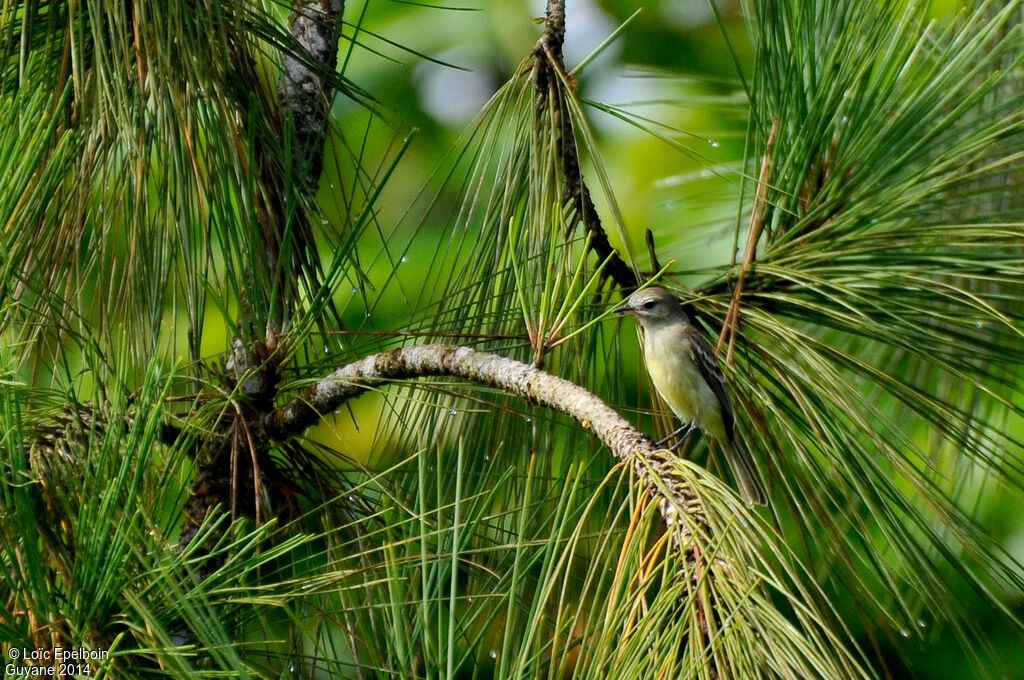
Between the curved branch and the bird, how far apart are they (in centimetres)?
74

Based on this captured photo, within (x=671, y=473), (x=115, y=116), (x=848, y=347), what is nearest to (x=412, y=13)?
(x=848, y=347)

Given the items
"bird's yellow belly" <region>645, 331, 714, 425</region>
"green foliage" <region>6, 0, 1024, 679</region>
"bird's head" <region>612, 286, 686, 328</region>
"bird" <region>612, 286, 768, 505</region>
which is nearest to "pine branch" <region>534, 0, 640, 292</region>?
"green foliage" <region>6, 0, 1024, 679</region>

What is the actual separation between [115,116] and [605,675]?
0.85 meters

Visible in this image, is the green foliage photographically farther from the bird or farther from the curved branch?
the bird

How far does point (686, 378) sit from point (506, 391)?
3.89 feet

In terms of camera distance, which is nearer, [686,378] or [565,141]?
[565,141]

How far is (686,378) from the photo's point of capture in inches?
93.0

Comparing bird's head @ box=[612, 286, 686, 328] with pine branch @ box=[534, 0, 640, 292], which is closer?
pine branch @ box=[534, 0, 640, 292]

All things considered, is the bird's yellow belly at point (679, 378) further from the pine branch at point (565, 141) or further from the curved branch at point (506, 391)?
the curved branch at point (506, 391)

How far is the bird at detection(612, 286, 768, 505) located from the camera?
2076 millimetres

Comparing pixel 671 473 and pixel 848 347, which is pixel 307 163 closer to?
pixel 671 473

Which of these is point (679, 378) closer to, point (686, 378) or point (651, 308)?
point (686, 378)

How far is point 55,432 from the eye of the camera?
122 cm

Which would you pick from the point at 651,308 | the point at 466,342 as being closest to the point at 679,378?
the point at 651,308
